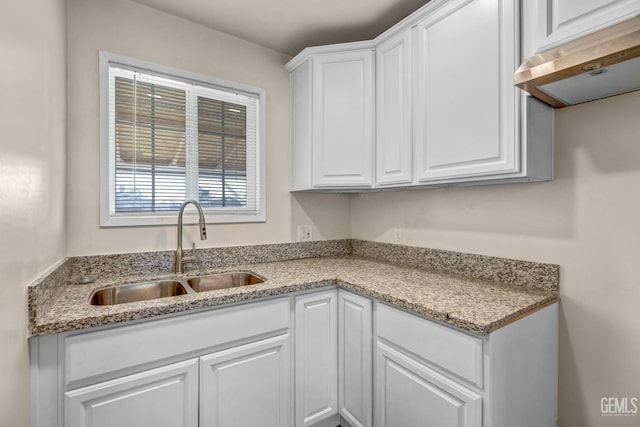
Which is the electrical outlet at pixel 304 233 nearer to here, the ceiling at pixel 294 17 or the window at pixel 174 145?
the window at pixel 174 145

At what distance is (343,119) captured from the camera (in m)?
1.97

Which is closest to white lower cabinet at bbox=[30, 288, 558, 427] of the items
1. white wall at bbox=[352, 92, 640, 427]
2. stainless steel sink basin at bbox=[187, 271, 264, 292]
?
white wall at bbox=[352, 92, 640, 427]

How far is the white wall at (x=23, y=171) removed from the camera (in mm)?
831

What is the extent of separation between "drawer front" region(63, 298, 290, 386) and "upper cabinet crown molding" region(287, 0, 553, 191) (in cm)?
93

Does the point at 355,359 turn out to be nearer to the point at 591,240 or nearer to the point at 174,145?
the point at 591,240

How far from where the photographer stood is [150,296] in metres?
1.64

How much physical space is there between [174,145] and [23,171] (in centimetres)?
97

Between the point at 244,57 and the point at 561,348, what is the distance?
2.45 m

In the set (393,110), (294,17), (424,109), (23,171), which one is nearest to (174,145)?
(23,171)

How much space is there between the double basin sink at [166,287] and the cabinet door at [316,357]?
34 cm

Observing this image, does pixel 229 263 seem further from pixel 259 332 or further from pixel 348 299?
pixel 348 299

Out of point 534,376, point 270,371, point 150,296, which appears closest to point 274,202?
point 150,296

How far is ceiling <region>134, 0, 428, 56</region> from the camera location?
1717 millimetres

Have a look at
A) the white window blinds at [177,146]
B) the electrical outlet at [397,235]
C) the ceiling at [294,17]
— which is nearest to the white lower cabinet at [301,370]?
the electrical outlet at [397,235]
